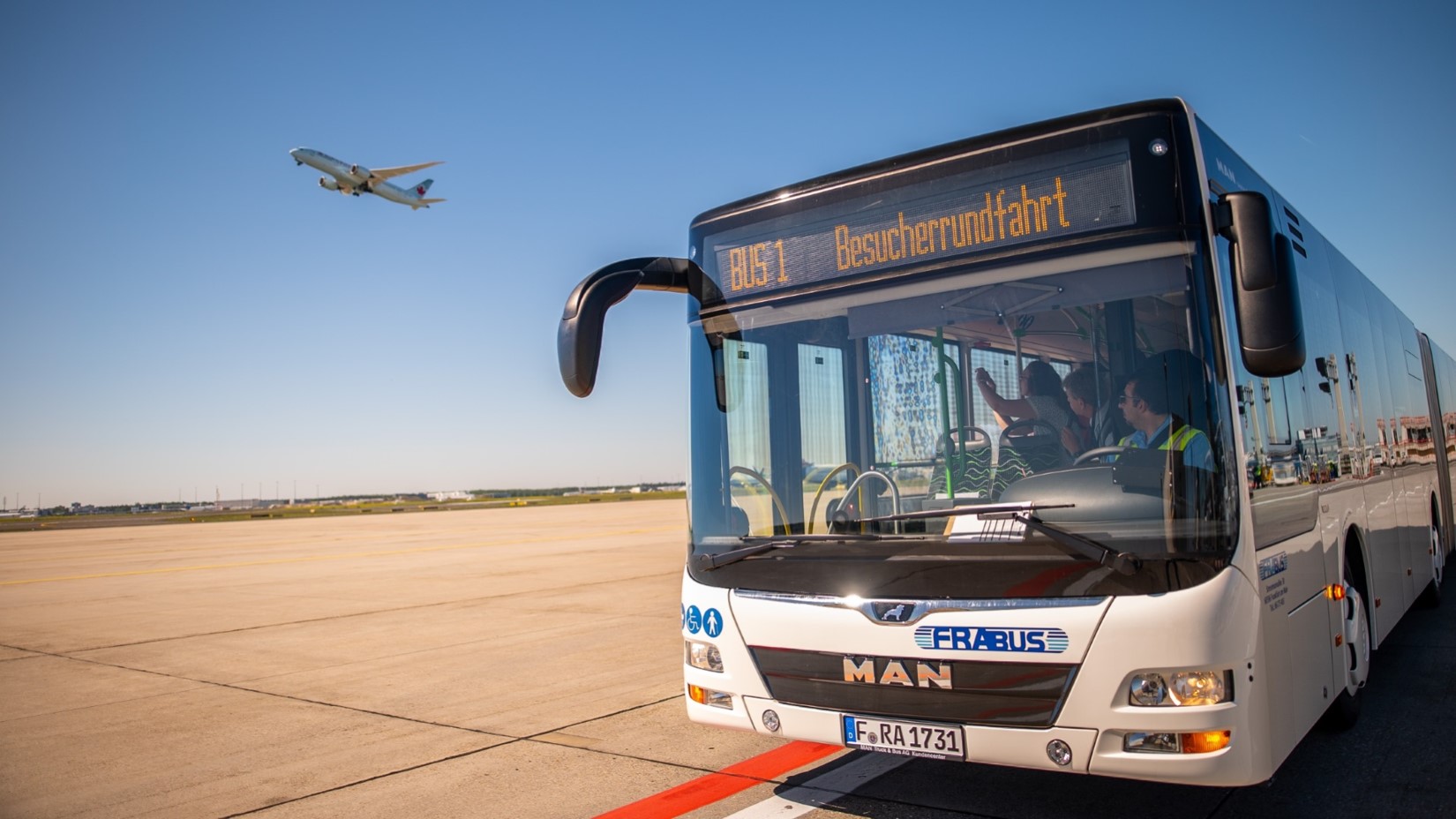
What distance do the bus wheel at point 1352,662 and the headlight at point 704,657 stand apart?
3.14 meters

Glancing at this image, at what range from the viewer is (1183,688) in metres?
3.40

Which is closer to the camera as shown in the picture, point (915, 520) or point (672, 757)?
point (915, 520)

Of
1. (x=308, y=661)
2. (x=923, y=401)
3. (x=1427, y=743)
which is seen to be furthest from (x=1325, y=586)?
(x=308, y=661)

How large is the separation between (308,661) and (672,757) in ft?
16.5

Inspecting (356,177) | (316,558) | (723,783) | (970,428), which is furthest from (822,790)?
(356,177)

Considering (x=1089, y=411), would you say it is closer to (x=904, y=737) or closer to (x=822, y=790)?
(x=904, y=737)

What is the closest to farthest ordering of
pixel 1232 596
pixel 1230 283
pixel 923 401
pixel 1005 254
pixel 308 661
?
→ pixel 1232 596
pixel 1230 283
pixel 1005 254
pixel 923 401
pixel 308 661

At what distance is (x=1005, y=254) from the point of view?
13.2 feet

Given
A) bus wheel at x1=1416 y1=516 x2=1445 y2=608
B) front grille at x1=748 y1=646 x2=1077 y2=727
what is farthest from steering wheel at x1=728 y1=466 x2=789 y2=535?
bus wheel at x1=1416 y1=516 x2=1445 y2=608

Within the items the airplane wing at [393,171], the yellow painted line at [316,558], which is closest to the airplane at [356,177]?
the airplane wing at [393,171]

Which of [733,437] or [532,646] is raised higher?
[733,437]

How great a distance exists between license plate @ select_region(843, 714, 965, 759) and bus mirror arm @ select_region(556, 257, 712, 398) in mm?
1782

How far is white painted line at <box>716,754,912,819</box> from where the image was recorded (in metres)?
4.36

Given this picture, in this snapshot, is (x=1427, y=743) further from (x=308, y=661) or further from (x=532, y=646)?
(x=308, y=661)
